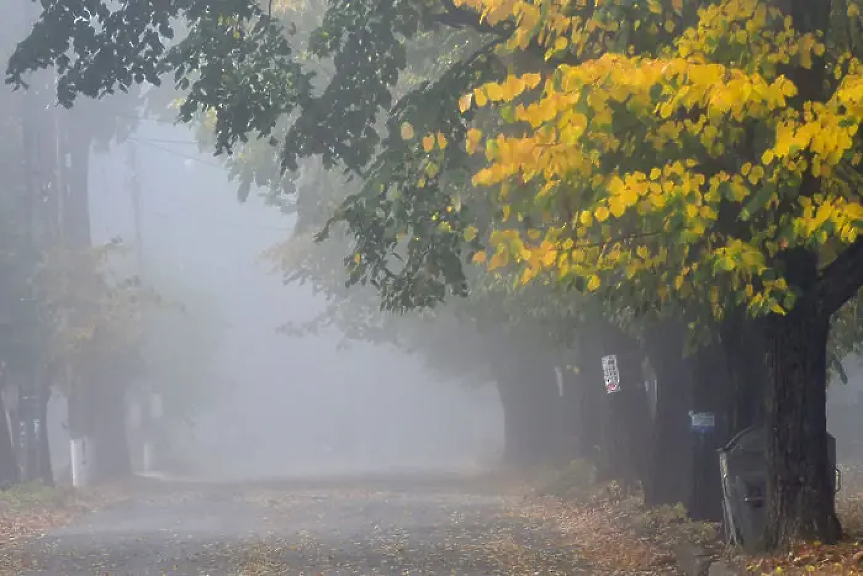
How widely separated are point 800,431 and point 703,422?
5.14m

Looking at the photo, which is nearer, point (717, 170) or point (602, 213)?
point (602, 213)

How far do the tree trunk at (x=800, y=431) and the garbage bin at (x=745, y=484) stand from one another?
0.97 m

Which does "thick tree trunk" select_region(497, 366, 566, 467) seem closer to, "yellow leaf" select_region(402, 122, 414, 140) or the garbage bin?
"yellow leaf" select_region(402, 122, 414, 140)

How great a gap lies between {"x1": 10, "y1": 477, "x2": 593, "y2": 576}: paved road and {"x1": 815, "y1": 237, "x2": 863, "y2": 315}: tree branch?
442cm

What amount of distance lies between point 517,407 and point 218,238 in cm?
7999

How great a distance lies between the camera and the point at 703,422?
1642cm

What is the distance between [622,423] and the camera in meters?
24.7

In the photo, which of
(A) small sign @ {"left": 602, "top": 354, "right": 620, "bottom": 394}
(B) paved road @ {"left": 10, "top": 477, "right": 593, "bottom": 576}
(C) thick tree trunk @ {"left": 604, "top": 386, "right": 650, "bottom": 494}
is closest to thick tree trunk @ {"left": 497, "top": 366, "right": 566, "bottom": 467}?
(B) paved road @ {"left": 10, "top": 477, "right": 593, "bottom": 576}

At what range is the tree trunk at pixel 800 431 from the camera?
11250 mm

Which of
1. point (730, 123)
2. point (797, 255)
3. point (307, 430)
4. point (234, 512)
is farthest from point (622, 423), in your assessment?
point (307, 430)

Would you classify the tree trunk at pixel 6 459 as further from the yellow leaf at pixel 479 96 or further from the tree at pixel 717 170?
the yellow leaf at pixel 479 96

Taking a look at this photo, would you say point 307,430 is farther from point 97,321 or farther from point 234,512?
point 234,512

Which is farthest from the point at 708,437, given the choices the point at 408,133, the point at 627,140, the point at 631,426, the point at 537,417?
the point at 537,417

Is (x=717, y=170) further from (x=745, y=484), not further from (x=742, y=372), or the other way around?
(x=742, y=372)
